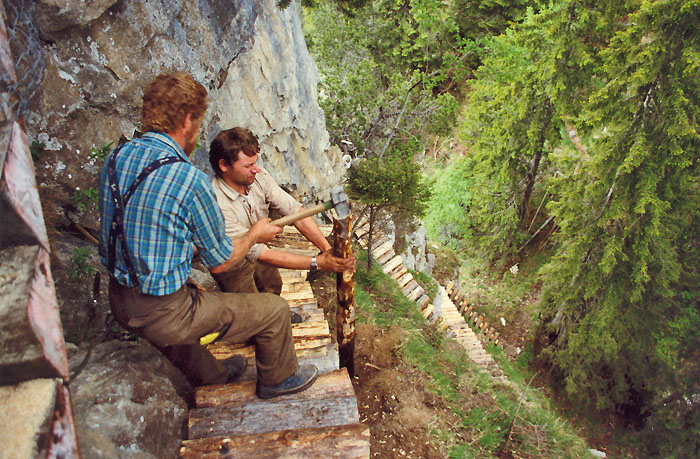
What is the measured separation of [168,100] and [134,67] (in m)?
2.40

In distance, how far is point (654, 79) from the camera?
8.10 metres

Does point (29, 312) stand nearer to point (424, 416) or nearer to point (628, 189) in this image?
point (424, 416)

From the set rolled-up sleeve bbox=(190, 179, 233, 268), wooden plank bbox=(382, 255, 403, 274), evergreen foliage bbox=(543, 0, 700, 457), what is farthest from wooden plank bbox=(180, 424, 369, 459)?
evergreen foliage bbox=(543, 0, 700, 457)

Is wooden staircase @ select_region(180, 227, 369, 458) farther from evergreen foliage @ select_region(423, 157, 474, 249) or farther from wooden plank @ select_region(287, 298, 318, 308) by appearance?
evergreen foliage @ select_region(423, 157, 474, 249)

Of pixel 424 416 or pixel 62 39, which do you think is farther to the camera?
pixel 424 416

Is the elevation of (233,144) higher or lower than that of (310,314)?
higher

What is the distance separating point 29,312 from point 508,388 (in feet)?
26.6

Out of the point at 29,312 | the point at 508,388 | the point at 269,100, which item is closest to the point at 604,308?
the point at 508,388

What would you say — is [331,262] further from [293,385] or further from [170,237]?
[170,237]

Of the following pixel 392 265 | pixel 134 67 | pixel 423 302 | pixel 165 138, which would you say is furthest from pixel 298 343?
pixel 423 302

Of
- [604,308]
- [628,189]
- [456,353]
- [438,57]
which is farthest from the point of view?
[438,57]

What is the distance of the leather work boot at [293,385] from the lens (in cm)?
317

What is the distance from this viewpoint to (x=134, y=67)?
4.28 meters

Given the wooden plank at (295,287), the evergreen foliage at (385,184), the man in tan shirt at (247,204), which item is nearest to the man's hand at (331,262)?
the man in tan shirt at (247,204)
